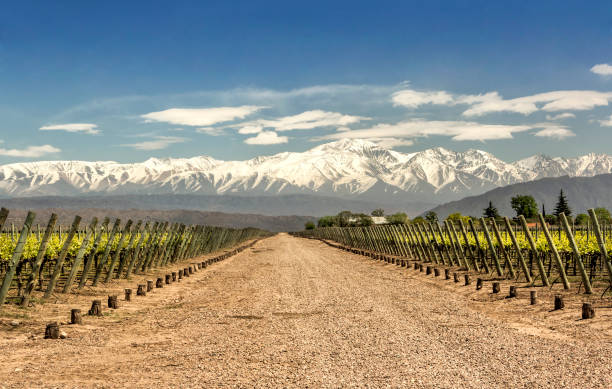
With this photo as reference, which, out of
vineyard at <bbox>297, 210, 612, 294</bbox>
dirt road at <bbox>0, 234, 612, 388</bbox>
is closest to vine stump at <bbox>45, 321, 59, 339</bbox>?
dirt road at <bbox>0, 234, 612, 388</bbox>

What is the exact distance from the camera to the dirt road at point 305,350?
833 centimetres

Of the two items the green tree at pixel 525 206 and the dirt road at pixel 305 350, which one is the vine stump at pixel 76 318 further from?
the green tree at pixel 525 206

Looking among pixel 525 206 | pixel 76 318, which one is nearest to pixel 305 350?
pixel 76 318

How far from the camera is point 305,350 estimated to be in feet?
33.3

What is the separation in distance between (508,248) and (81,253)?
22.2 metres

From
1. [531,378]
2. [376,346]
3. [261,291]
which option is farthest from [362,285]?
[531,378]

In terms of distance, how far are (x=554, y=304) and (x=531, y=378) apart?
7.40 metres

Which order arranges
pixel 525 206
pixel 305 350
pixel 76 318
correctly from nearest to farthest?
pixel 305 350
pixel 76 318
pixel 525 206

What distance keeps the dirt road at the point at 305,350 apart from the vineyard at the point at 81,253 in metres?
2.70

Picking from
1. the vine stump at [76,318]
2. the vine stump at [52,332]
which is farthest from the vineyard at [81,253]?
the vine stump at [52,332]

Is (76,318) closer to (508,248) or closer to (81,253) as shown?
(81,253)

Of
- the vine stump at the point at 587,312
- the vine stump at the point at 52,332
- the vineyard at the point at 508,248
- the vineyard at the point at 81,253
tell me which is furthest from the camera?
the vineyard at the point at 508,248

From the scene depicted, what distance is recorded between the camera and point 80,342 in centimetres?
1097

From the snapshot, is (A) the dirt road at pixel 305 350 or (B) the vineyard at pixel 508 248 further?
(B) the vineyard at pixel 508 248
